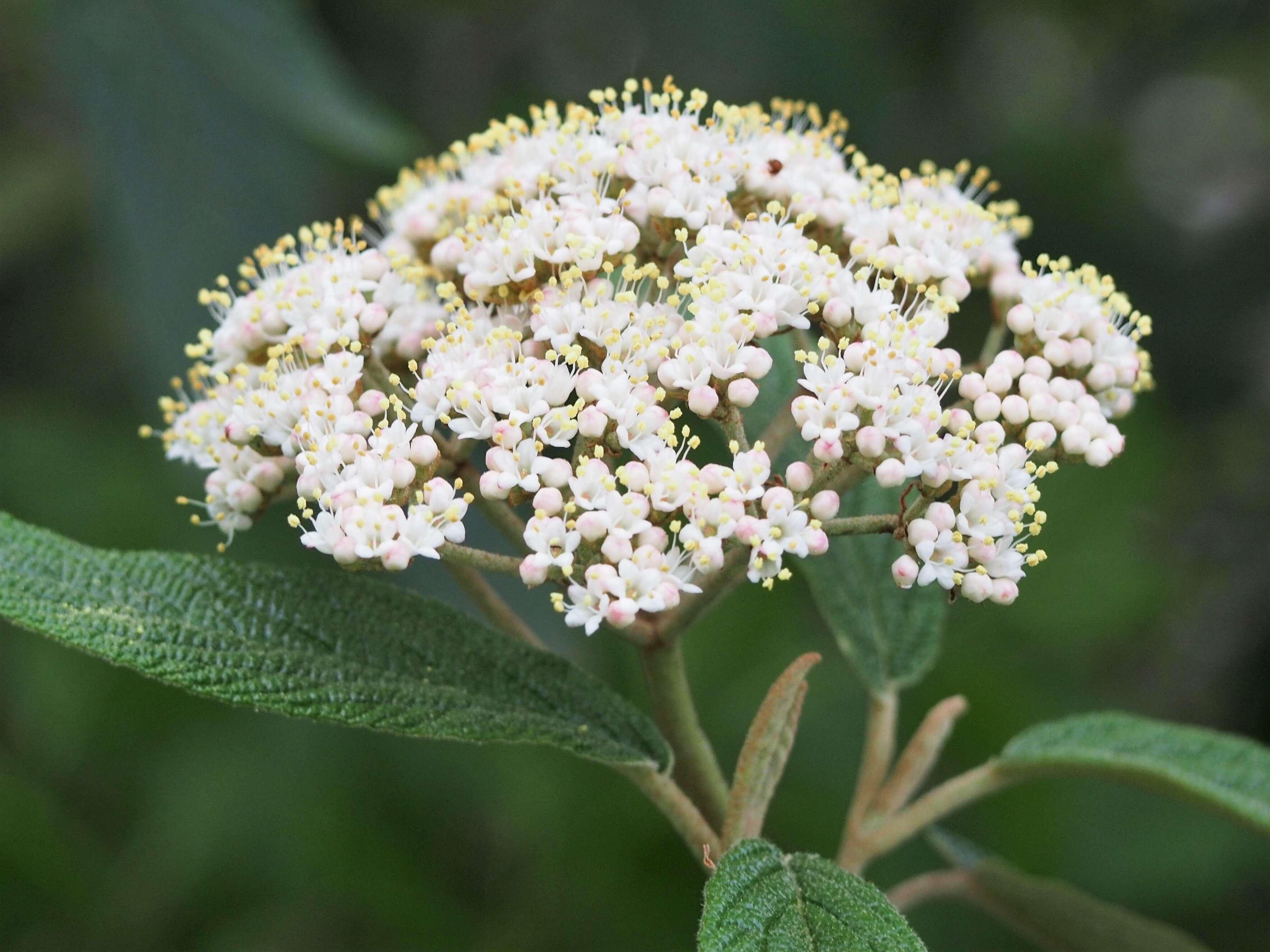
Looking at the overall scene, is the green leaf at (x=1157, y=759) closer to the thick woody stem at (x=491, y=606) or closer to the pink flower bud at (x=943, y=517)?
the pink flower bud at (x=943, y=517)

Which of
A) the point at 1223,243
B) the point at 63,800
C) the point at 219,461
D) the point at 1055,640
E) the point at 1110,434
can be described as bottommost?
the point at 63,800

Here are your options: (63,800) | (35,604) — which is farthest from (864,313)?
(63,800)

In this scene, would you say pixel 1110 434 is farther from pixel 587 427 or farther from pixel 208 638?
pixel 208 638

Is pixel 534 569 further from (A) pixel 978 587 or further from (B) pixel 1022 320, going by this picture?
(B) pixel 1022 320

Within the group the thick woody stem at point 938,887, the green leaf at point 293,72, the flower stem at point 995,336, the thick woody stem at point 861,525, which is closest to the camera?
the thick woody stem at point 861,525

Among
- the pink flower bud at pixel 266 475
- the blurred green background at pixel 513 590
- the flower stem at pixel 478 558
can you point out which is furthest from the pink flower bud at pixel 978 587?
the blurred green background at pixel 513 590

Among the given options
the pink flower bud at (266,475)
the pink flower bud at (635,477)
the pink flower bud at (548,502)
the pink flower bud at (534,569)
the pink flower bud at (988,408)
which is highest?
the pink flower bud at (988,408)

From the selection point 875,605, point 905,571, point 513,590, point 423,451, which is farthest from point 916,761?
point 513,590
